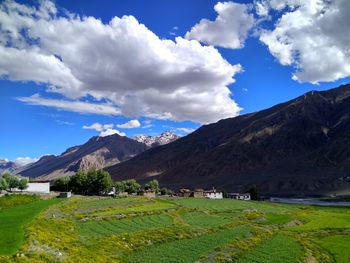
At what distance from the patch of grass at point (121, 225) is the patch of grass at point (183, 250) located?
9.36 metres

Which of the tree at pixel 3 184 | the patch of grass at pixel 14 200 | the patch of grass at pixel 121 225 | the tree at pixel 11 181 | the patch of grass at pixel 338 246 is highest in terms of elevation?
the tree at pixel 11 181

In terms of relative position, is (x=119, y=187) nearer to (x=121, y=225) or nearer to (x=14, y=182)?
(x=14, y=182)

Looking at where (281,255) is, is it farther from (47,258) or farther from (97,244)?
(47,258)

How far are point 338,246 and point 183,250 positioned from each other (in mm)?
24358

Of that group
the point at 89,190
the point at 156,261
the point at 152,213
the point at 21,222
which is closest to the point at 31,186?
the point at 89,190

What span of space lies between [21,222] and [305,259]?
37517 millimetres

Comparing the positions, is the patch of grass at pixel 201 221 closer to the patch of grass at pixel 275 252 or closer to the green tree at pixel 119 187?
the patch of grass at pixel 275 252

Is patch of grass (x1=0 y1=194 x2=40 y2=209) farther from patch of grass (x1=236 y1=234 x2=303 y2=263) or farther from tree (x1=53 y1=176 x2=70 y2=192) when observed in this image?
tree (x1=53 y1=176 x2=70 y2=192)

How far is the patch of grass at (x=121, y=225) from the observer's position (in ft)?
189

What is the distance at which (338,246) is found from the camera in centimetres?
5847

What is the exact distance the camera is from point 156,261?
1663 inches

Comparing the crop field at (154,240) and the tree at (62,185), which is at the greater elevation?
the tree at (62,185)

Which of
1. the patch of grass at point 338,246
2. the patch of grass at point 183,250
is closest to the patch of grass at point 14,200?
the patch of grass at point 183,250

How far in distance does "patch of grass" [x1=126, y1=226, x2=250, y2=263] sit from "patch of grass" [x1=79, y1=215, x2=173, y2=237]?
936 centimetres
